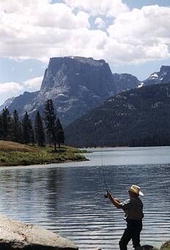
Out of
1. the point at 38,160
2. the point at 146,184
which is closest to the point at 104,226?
the point at 146,184

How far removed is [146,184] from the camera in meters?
70.2

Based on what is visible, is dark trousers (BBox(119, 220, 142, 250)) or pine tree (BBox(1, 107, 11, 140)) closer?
dark trousers (BBox(119, 220, 142, 250))

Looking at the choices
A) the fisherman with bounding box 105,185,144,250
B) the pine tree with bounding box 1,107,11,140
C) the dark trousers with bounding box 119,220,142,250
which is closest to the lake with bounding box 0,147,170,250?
the dark trousers with bounding box 119,220,142,250

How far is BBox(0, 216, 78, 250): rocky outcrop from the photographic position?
21000mm

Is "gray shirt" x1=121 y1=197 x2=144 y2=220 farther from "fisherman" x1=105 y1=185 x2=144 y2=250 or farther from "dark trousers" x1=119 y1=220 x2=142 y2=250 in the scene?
"dark trousers" x1=119 y1=220 x2=142 y2=250

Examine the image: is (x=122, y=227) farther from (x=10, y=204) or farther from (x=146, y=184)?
(x=146, y=184)

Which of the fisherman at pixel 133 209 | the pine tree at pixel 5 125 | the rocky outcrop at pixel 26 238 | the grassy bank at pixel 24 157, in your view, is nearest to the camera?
the rocky outcrop at pixel 26 238

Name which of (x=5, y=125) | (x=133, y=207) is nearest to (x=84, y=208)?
(x=133, y=207)

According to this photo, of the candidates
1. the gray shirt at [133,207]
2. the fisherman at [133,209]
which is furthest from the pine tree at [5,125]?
the gray shirt at [133,207]

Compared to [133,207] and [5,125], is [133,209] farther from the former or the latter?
[5,125]

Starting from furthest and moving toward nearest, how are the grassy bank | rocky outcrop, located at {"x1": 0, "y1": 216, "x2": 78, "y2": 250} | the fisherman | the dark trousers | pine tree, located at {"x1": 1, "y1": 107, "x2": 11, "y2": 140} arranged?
1. pine tree, located at {"x1": 1, "y1": 107, "x2": 11, "y2": 140}
2. the grassy bank
3. the dark trousers
4. the fisherman
5. rocky outcrop, located at {"x1": 0, "y1": 216, "x2": 78, "y2": 250}

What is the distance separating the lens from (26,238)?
21.4 m

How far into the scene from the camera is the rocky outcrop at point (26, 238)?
21000 millimetres

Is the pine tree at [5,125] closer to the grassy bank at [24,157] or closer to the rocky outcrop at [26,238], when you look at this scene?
the grassy bank at [24,157]
